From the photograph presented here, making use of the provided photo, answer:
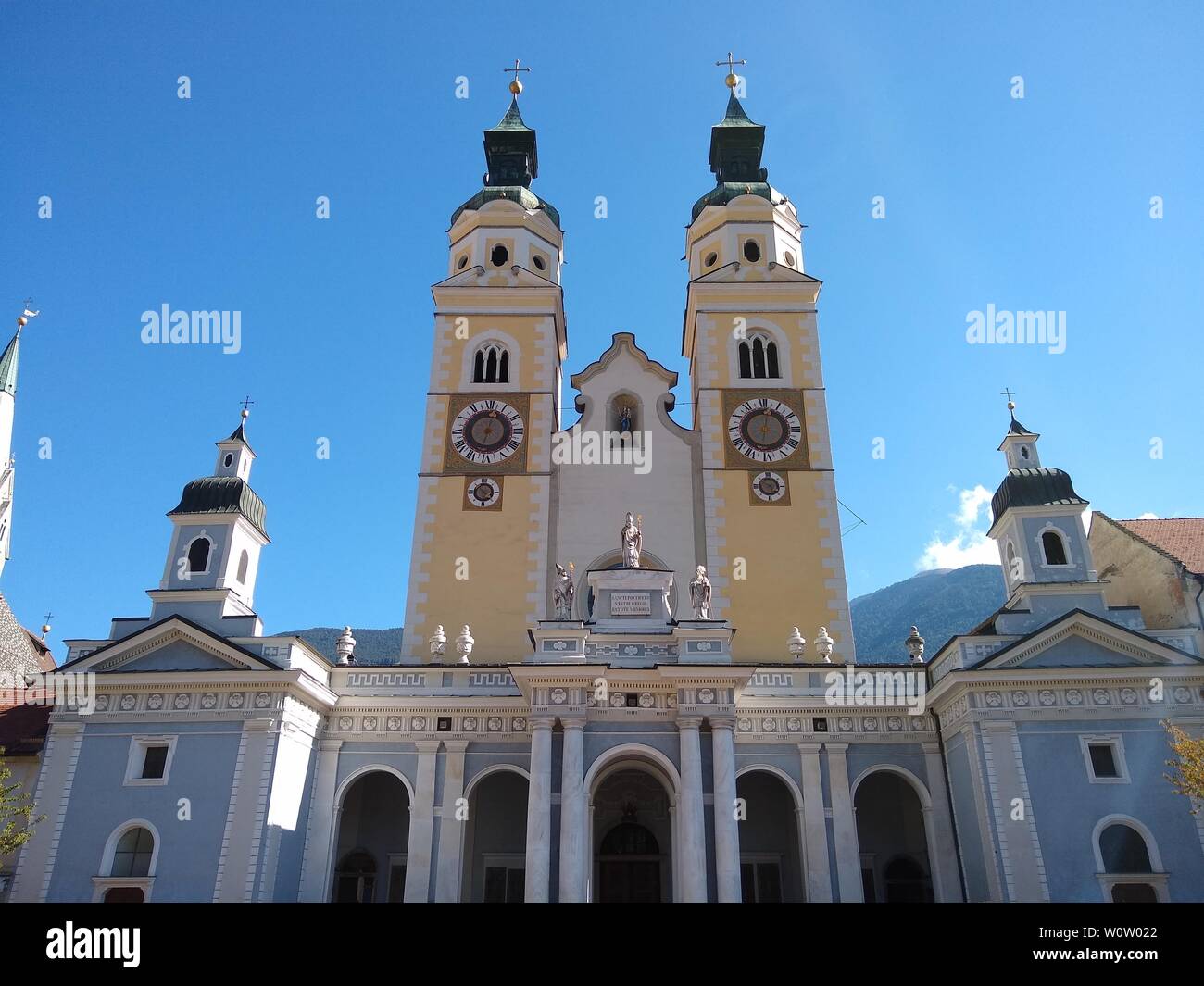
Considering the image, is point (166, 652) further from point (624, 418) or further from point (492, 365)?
point (624, 418)

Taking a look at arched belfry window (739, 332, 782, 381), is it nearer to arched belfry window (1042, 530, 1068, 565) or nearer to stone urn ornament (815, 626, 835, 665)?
stone urn ornament (815, 626, 835, 665)

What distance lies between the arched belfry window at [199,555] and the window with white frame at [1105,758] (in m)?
23.7

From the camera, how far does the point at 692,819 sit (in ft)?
67.2

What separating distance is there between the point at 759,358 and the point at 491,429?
415 inches

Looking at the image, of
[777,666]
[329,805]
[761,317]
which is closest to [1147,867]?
[777,666]

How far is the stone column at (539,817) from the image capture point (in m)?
20.0

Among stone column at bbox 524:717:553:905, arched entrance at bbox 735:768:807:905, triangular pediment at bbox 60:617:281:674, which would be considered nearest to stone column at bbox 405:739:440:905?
stone column at bbox 524:717:553:905

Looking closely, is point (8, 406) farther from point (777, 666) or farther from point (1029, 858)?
point (1029, 858)

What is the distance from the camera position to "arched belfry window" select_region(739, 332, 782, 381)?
34.2 metres

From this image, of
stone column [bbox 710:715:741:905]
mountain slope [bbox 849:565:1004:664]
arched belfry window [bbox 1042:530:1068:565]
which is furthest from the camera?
mountain slope [bbox 849:565:1004:664]

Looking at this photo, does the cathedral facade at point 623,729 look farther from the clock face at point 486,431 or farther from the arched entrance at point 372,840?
the clock face at point 486,431

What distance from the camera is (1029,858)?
811 inches

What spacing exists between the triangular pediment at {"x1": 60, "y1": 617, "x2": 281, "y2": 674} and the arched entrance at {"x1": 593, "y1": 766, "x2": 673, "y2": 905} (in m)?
10.3
